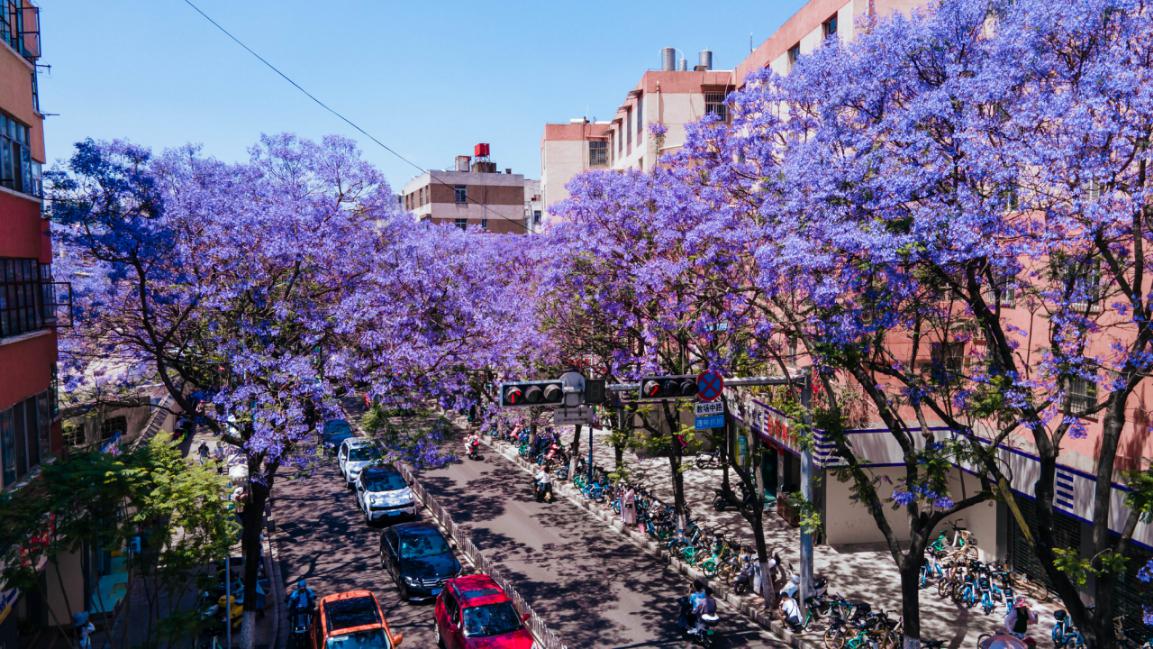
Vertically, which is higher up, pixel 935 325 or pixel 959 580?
pixel 935 325

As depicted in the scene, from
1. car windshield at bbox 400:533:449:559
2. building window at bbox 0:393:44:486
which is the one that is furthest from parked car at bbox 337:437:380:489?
building window at bbox 0:393:44:486

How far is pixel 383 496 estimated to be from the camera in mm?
27641

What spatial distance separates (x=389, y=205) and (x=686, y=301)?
9.72 m

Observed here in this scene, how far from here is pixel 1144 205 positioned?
34.8ft

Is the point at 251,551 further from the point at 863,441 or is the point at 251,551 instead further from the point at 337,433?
the point at 337,433

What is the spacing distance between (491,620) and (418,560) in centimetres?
542

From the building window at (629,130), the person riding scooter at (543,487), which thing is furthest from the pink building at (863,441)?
the person riding scooter at (543,487)

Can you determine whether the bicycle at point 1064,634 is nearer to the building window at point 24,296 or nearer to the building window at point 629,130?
the building window at point 24,296

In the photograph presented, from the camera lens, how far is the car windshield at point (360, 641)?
15.7 metres

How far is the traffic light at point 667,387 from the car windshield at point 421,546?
11.0 metres

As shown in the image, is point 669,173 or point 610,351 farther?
point 610,351

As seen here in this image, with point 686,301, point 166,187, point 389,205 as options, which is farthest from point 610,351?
point 166,187

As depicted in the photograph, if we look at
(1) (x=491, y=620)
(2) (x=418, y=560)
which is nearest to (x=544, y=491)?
(2) (x=418, y=560)

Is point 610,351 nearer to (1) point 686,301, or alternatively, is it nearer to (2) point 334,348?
(1) point 686,301
